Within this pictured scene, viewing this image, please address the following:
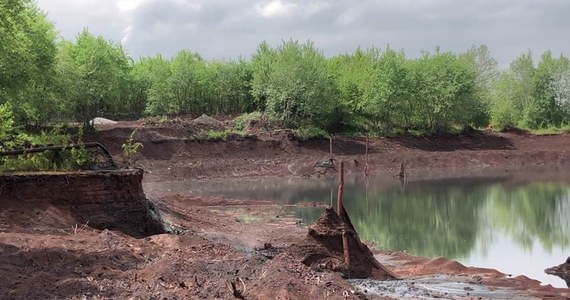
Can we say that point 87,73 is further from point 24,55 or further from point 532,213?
point 532,213

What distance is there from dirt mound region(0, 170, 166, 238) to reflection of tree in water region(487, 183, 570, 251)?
14314mm

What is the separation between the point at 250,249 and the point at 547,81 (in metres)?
68.0

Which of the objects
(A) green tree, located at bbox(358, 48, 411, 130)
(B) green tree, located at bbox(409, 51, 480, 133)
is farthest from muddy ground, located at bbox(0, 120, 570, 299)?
(B) green tree, located at bbox(409, 51, 480, 133)

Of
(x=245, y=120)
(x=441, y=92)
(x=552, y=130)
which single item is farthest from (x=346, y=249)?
(x=552, y=130)

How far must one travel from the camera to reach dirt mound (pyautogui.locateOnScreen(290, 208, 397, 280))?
16281 mm

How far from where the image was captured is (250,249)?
19.2 meters

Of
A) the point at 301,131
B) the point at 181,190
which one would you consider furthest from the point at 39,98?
the point at 301,131

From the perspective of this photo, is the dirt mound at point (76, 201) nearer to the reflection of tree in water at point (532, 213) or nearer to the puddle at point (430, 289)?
the puddle at point (430, 289)

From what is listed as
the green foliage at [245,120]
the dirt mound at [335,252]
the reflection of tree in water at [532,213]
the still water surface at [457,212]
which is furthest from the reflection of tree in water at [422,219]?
the green foliage at [245,120]

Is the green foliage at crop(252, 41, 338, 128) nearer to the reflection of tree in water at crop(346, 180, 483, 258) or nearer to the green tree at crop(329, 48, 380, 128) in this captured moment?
the green tree at crop(329, 48, 380, 128)

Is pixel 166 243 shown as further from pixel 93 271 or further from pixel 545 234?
pixel 545 234

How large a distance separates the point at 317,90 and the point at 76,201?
4469cm

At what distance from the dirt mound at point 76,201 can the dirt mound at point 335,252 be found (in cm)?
474

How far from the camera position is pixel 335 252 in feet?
55.2
